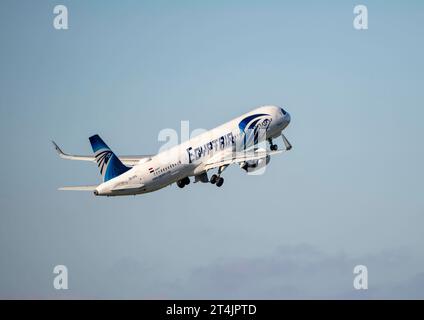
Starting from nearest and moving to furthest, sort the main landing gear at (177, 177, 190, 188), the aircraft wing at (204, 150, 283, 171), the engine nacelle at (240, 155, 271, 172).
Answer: the aircraft wing at (204, 150, 283, 171), the main landing gear at (177, 177, 190, 188), the engine nacelle at (240, 155, 271, 172)

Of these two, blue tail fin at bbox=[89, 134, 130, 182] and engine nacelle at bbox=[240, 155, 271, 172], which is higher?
engine nacelle at bbox=[240, 155, 271, 172]

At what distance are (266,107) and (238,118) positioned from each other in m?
7.04

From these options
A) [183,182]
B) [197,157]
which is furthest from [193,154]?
[183,182]

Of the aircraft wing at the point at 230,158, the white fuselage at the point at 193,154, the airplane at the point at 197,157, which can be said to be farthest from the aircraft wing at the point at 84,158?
the aircraft wing at the point at 230,158

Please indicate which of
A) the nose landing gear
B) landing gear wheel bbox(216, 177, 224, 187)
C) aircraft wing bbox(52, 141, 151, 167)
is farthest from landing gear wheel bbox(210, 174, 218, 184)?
aircraft wing bbox(52, 141, 151, 167)

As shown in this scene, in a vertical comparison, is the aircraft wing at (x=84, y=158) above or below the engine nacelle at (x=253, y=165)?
above

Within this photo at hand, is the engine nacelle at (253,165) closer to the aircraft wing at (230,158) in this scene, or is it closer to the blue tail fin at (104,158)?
the aircraft wing at (230,158)

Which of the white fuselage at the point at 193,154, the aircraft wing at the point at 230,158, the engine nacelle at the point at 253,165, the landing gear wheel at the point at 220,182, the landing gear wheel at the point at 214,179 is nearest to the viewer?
the white fuselage at the point at 193,154

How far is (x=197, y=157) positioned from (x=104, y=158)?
12.2 m

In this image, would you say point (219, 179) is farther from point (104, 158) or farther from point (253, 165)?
point (104, 158)

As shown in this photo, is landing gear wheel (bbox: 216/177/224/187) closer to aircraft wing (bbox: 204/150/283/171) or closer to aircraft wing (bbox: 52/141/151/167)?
aircraft wing (bbox: 204/150/283/171)

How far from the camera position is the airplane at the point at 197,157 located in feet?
474

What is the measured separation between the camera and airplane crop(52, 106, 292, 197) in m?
145
